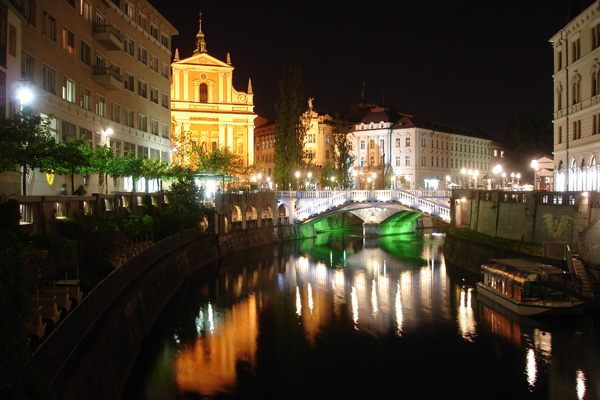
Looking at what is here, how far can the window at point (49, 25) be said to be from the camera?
34.1m

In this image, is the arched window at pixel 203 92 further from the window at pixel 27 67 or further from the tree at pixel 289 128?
the window at pixel 27 67

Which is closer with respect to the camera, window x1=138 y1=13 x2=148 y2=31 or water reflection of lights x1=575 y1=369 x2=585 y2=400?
water reflection of lights x1=575 y1=369 x2=585 y2=400

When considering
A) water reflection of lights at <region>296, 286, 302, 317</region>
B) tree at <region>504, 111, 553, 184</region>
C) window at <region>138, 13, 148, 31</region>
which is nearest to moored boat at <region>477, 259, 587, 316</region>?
water reflection of lights at <region>296, 286, 302, 317</region>

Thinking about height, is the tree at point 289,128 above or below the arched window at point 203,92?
below

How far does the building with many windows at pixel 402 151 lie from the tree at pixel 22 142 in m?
83.8

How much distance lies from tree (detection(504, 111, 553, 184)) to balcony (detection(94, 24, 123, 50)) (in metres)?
72.9

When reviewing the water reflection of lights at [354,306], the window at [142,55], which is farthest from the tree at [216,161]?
the water reflection of lights at [354,306]

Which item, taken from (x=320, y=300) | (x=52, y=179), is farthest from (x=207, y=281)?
(x=52, y=179)

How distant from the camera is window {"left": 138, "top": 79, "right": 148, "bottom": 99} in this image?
2134 inches

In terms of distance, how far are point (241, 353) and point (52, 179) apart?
57.5ft

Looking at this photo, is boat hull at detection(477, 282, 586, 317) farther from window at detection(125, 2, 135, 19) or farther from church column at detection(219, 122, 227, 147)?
church column at detection(219, 122, 227, 147)

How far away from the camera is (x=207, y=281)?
41500mm

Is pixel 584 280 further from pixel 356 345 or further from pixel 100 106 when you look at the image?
pixel 100 106

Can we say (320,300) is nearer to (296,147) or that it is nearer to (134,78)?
(134,78)
